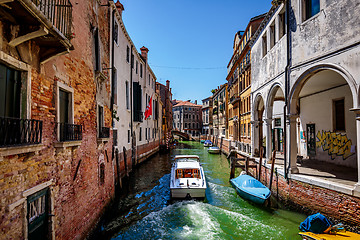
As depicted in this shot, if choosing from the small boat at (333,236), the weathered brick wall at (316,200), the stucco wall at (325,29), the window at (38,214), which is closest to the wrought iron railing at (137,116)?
the weathered brick wall at (316,200)

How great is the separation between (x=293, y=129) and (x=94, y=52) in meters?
8.65

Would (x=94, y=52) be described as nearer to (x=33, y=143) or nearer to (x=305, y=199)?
(x=33, y=143)

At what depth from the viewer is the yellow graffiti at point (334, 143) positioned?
10273 millimetres

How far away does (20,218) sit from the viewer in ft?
11.6

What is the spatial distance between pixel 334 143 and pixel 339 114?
1526mm

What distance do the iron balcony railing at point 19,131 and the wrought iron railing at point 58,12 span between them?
195cm

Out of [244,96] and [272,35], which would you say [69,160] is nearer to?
[272,35]

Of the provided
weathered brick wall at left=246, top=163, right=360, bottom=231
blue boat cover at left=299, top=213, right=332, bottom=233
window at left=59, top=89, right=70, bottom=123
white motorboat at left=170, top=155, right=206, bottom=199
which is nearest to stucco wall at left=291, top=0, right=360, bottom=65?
weathered brick wall at left=246, top=163, right=360, bottom=231

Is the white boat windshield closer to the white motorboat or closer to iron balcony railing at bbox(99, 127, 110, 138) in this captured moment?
the white motorboat

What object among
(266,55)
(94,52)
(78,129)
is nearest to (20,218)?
(78,129)

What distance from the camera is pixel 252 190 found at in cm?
966

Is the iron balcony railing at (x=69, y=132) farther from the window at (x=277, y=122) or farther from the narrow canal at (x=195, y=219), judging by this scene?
the window at (x=277, y=122)

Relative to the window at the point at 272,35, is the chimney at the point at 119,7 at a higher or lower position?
higher

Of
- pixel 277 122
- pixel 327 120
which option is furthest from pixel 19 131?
pixel 277 122
